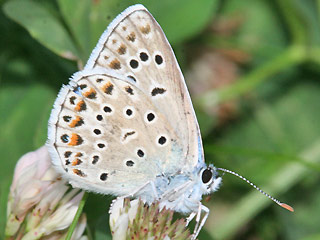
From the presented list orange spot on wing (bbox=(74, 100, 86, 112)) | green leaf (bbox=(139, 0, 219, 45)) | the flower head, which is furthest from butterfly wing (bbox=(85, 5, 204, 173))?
green leaf (bbox=(139, 0, 219, 45))

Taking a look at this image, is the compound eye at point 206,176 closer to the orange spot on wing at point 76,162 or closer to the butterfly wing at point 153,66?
the butterfly wing at point 153,66

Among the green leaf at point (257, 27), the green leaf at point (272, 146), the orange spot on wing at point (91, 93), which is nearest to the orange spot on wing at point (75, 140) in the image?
the orange spot on wing at point (91, 93)

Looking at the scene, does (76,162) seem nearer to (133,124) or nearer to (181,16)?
(133,124)

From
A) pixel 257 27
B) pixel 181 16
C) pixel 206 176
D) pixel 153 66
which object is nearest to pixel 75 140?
pixel 153 66

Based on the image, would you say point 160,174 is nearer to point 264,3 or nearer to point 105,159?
point 105,159

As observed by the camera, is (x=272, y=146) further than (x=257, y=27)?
No

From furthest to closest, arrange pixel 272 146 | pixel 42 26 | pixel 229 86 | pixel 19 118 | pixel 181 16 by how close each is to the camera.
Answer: pixel 272 146, pixel 229 86, pixel 181 16, pixel 19 118, pixel 42 26

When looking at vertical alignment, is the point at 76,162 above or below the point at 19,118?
above

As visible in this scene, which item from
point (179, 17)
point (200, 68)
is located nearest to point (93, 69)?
point (179, 17)
